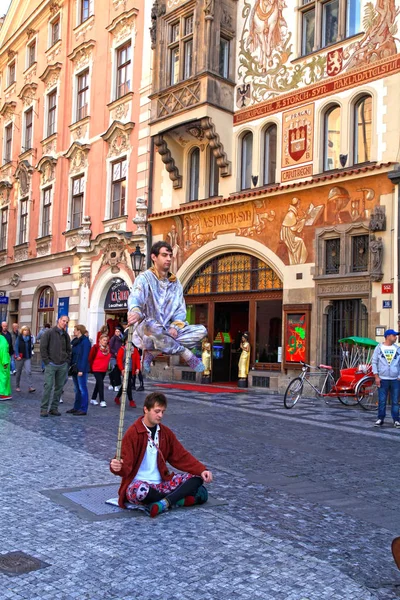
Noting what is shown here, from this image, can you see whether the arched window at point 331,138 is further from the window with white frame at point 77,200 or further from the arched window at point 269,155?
the window with white frame at point 77,200

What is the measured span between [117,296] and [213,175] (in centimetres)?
666

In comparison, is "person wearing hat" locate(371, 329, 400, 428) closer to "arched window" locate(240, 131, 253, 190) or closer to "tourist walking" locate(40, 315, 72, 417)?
"tourist walking" locate(40, 315, 72, 417)

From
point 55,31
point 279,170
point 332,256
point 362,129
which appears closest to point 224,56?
point 279,170

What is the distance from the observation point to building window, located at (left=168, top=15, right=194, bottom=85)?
22.2 m

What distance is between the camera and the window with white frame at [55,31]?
3209 centimetres

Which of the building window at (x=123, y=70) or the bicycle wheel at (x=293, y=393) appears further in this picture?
the building window at (x=123, y=70)

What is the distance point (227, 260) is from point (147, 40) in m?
9.88

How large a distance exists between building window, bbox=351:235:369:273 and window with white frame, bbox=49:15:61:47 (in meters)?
21.2

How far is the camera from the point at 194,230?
22.5 meters

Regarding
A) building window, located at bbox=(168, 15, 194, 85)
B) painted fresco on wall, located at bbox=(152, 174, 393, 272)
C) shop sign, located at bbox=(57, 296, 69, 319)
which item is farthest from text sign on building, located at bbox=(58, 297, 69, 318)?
building window, located at bbox=(168, 15, 194, 85)

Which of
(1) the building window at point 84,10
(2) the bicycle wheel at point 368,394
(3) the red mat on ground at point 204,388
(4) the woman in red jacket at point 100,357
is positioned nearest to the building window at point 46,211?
(1) the building window at point 84,10

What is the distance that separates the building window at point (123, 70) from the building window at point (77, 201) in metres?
4.36

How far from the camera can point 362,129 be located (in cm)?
1778

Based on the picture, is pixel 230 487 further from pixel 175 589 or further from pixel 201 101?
pixel 201 101
